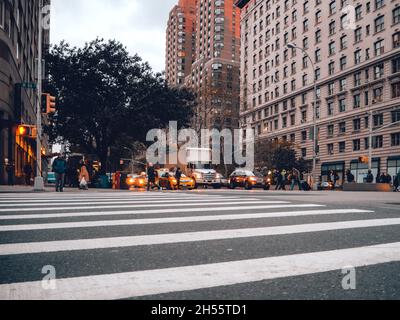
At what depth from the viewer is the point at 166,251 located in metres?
3.92

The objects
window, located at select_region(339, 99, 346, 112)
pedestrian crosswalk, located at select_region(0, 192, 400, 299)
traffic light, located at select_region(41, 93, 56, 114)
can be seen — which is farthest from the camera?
window, located at select_region(339, 99, 346, 112)

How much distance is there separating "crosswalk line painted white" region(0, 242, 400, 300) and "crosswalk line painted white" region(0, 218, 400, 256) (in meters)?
1.15

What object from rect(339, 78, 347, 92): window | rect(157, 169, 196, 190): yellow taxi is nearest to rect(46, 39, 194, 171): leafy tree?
rect(157, 169, 196, 190): yellow taxi

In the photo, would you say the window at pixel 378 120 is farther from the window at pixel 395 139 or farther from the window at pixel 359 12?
the window at pixel 359 12

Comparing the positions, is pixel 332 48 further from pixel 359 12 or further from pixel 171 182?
pixel 171 182

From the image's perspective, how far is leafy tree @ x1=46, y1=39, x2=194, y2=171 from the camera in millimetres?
29438

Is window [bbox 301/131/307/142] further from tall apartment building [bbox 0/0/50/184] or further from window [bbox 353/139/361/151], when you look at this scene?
tall apartment building [bbox 0/0/50/184]

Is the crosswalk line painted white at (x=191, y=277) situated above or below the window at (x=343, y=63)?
below

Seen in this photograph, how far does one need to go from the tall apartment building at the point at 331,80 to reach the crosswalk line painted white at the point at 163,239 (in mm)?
28928

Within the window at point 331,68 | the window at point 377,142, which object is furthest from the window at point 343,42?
the window at point 377,142

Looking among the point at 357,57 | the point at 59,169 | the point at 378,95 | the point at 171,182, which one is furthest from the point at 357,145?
the point at 59,169

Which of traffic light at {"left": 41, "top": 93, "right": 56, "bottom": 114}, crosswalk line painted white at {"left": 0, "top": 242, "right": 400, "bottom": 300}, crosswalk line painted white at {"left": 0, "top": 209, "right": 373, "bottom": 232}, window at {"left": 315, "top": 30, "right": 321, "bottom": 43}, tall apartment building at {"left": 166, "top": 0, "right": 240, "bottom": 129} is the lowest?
crosswalk line painted white at {"left": 0, "top": 242, "right": 400, "bottom": 300}

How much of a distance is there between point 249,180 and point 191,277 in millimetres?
27175

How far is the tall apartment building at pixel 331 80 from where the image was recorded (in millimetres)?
42500
